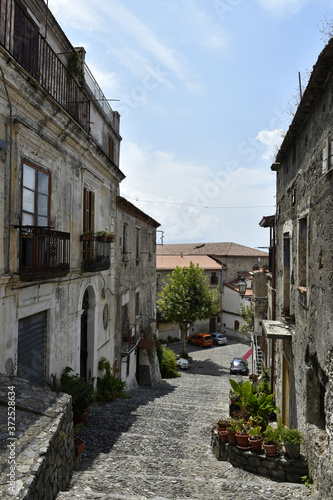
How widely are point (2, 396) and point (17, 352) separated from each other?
212cm

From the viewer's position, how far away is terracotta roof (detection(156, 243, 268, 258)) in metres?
44.2

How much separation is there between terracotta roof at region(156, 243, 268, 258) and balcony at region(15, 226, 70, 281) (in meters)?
37.4

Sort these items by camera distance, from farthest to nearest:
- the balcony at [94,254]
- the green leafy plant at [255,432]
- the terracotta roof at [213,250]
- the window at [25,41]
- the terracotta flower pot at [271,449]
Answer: the terracotta roof at [213,250]
the balcony at [94,254]
the green leafy plant at [255,432]
the window at [25,41]
the terracotta flower pot at [271,449]

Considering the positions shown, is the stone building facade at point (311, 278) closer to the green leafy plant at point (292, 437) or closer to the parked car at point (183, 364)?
the green leafy plant at point (292, 437)

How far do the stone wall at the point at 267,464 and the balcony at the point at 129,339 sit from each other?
7.75 metres

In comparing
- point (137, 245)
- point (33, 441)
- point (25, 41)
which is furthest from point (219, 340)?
point (33, 441)

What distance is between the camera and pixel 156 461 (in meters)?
6.26

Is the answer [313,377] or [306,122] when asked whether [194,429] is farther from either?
[306,122]

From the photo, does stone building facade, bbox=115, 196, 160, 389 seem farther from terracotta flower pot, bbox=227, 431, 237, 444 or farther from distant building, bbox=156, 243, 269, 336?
distant building, bbox=156, 243, 269, 336

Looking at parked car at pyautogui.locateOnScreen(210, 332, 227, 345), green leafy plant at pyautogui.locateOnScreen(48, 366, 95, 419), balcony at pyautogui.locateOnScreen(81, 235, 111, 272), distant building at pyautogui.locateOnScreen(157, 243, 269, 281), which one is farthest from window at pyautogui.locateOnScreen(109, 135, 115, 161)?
distant building at pyautogui.locateOnScreen(157, 243, 269, 281)

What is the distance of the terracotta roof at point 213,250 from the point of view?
44.2 m

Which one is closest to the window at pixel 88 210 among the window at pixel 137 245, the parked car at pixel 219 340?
the window at pixel 137 245

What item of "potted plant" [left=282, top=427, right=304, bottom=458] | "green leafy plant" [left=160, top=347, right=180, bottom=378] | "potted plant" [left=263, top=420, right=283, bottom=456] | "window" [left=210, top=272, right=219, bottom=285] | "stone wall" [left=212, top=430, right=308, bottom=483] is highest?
"window" [left=210, top=272, right=219, bottom=285]

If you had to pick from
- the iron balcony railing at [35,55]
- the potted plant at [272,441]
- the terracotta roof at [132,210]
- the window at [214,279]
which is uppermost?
the iron balcony railing at [35,55]
